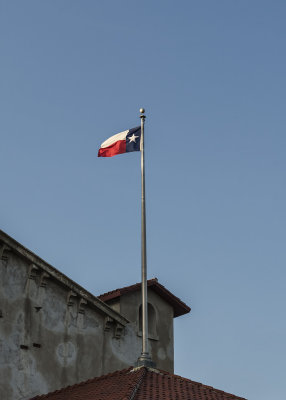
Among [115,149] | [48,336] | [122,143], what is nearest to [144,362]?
[48,336]

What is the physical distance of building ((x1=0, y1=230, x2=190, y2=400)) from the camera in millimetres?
25297

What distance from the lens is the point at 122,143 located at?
2445cm

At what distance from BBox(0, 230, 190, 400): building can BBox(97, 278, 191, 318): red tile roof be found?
0.93m

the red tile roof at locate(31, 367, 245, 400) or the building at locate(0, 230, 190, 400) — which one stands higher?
the building at locate(0, 230, 190, 400)

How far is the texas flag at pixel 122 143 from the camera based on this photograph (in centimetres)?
2432

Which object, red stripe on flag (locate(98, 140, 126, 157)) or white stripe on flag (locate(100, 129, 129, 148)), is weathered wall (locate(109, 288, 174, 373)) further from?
white stripe on flag (locate(100, 129, 129, 148))

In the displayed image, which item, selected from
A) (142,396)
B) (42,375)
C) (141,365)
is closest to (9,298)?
(42,375)

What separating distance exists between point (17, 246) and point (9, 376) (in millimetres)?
4430

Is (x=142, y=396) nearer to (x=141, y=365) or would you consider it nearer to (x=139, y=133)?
(x=141, y=365)

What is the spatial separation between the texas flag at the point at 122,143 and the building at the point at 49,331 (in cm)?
470

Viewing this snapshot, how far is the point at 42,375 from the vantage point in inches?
1013

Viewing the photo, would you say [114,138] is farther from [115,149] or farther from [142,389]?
[142,389]

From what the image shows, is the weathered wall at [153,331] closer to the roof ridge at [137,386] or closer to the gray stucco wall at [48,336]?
the gray stucco wall at [48,336]

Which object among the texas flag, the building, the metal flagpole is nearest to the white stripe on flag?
the texas flag
